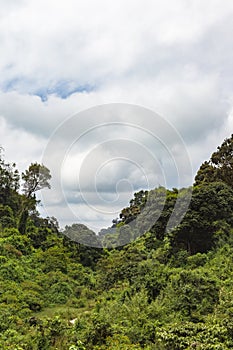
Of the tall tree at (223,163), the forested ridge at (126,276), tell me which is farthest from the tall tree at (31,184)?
the tall tree at (223,163)

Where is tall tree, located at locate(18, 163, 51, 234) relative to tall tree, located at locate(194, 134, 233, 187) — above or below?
above

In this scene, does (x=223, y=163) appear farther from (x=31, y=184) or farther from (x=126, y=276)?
(x=31, y=184)

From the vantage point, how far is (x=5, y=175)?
25.5 m

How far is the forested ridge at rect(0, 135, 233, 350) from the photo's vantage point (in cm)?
764

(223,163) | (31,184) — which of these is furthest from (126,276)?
(31,184)

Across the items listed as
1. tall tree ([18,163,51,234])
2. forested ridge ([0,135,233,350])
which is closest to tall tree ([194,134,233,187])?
forested ridge ([0,135,233,350])

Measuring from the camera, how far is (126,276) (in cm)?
1459

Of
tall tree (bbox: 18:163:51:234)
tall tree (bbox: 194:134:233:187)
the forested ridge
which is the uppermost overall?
tall tree (bbox: 18:163:51:234)

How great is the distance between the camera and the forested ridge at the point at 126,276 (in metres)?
7.64

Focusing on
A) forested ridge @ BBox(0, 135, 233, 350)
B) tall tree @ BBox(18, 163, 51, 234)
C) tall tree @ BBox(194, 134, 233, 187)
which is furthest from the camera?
tall tree @ BBox(18, 163, 51, 234)

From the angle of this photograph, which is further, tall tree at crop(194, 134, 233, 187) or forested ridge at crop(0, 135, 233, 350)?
tall tree at crop(194, 134, 233, 187)

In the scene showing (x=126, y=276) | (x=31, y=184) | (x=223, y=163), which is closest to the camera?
(x=126, y=276)

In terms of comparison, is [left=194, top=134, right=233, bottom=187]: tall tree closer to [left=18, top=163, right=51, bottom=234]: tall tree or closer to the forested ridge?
the forested ridge

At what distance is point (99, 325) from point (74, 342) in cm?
61
